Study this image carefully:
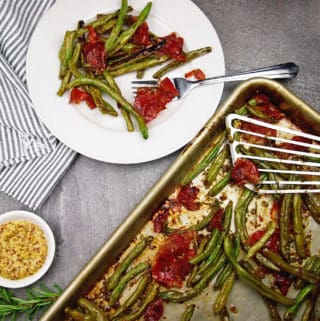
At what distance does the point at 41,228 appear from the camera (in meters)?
4.02

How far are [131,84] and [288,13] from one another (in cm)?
120

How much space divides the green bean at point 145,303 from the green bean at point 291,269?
69 centimetres

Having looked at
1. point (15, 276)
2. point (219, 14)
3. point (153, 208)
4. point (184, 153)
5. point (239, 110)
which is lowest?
point (15, 276)

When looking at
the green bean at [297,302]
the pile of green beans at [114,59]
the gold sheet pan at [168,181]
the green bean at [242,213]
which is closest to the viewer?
the gold sheet pan at [168,181]

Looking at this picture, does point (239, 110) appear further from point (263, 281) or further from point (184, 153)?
point (263, 281)

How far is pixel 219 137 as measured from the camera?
4.09m

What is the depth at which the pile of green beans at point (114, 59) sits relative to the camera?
4039 mm

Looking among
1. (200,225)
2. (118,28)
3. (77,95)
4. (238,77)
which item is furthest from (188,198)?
(118,28)

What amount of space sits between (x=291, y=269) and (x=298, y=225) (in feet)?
0.85

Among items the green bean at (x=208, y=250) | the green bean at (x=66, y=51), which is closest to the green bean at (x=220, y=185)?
the green bean at (x=208, y=250)

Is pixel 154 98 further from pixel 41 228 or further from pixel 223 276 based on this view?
pixel 223 276

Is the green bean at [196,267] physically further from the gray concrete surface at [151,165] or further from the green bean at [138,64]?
the green bean at [138,64]

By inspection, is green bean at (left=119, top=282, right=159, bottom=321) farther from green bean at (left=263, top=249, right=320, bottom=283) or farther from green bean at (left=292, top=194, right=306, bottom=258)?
green bean at (left=292, top=194, right=306, bottom=258)

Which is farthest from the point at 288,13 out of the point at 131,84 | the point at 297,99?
the point at 131,84
